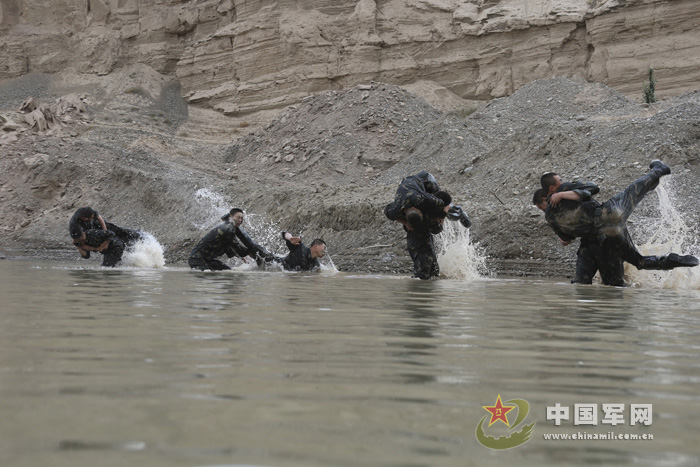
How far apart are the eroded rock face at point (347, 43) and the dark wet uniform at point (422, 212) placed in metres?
26.9

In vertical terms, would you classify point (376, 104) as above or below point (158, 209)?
above

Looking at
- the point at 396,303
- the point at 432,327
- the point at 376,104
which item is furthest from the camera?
the point at 376,104

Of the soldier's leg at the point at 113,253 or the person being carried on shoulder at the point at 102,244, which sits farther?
the soldier's leg at the point at 113,253

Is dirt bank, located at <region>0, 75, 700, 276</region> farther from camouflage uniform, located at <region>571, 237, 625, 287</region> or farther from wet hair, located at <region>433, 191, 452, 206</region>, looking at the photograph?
camouflage uniform, located at <region>571, 237, 625, 287</region>

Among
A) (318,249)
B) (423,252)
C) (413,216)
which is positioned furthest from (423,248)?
(318,249)

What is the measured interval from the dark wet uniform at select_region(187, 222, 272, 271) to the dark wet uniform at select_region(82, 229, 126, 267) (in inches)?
63.0

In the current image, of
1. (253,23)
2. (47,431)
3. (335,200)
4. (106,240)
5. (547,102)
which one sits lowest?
(47,431)

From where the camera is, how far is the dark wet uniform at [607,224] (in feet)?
29.2

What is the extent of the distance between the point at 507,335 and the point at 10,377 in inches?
99.2

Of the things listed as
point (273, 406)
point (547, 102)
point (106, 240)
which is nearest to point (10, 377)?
point (273, 406)

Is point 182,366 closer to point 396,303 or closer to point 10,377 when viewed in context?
point 10,377

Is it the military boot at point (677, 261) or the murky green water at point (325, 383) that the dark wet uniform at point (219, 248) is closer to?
the military boot at point (677, 261)

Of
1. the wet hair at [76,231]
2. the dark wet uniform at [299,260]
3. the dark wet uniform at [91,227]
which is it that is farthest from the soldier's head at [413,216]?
the wet hair at [76,231]

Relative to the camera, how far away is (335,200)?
21.2 metres
